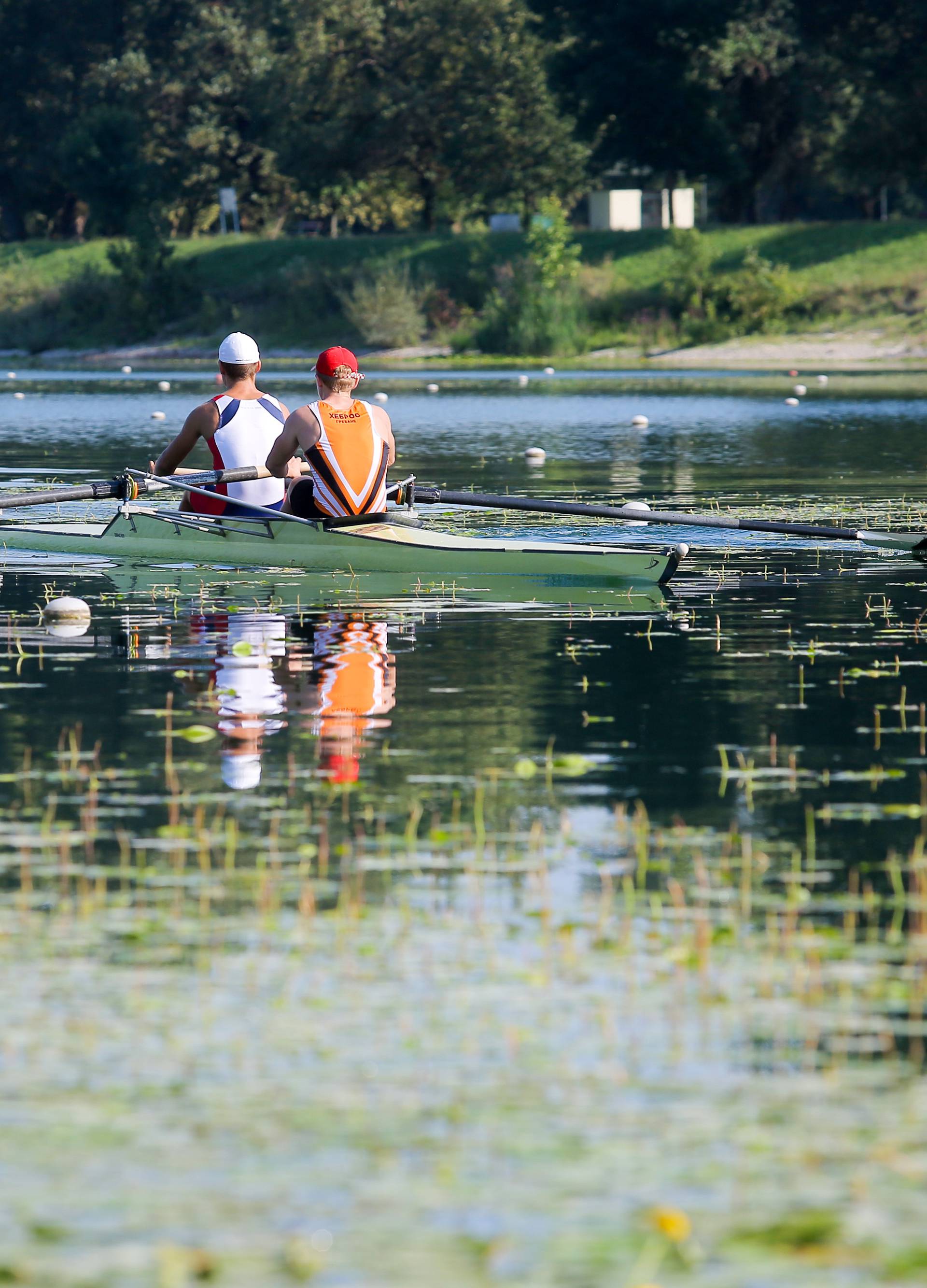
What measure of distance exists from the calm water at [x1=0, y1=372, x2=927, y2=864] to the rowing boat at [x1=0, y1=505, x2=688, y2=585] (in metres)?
0.23

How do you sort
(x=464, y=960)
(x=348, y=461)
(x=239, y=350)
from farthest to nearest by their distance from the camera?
(x=239, y=350)
(x=348, y=461)
(x=464, y=960)

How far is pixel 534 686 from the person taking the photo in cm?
1302

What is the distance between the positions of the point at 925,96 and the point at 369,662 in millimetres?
70667

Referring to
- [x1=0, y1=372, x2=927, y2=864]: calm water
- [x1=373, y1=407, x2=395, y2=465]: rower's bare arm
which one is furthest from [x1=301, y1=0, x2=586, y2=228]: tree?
[x1=373, y1=407, x2=395, y2=465]: rower's bare arm

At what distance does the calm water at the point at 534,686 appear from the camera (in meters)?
9.98

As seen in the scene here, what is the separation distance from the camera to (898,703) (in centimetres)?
1223

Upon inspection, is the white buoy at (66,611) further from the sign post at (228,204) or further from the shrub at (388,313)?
the sign post at (228,204)

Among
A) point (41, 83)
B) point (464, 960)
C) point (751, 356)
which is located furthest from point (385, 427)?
point (41, 83)

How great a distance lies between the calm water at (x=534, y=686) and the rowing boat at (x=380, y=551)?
23 centimetres

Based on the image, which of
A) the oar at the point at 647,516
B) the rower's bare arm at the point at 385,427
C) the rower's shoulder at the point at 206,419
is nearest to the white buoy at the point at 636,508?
the oar at the point at 647,516

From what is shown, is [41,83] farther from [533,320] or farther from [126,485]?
[126,485]

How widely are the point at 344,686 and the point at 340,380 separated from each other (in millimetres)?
4584

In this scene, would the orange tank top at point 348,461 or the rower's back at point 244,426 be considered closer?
the orange tank top at point 348,461

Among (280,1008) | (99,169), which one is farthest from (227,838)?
(99,169)
